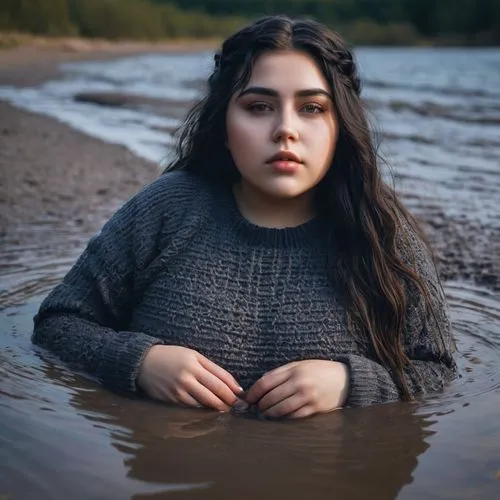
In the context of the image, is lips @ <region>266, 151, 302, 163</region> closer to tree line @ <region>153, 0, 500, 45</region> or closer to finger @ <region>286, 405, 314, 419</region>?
finger @ <region>286, 405, 314, 419</region>

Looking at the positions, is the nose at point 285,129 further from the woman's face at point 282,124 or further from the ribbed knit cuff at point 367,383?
the ribbed knit cuff at point 367,383

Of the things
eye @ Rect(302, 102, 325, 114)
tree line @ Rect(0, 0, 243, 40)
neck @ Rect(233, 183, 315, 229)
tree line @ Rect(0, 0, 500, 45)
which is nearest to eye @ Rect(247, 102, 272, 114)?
eye @ Rect(302, 102, 325, 114)

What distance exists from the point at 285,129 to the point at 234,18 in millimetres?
82877

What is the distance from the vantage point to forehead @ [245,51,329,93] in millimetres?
2629

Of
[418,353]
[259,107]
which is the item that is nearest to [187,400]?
[418,353]

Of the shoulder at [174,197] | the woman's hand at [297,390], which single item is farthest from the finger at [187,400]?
the shoulder at [174,197]

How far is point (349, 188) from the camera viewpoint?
2.81 m

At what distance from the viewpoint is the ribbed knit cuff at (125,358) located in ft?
8.36

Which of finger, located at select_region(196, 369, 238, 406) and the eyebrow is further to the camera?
the eyebrow

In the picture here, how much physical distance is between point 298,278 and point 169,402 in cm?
54

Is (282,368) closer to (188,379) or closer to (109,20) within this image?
(188,379)

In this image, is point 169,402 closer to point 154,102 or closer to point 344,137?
point 344,137

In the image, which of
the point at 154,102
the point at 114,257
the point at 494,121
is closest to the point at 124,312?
the point at 114,257

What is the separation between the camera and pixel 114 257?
276cm
